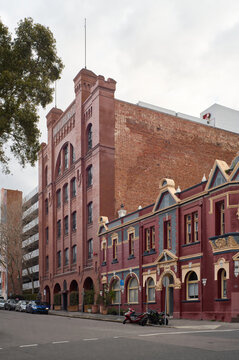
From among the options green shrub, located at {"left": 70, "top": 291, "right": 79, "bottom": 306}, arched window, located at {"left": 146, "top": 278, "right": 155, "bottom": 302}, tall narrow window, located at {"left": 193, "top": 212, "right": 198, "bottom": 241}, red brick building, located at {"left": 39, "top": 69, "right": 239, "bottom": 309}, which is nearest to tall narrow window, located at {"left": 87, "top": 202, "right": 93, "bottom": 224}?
red brick building, located at {"left": 39, "top": 69, "right": 239, "bottom": 309}

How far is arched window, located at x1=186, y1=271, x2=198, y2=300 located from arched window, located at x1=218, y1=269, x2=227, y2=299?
2331 millimetres

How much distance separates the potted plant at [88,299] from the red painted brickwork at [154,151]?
337 inches

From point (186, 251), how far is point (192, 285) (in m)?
2.24

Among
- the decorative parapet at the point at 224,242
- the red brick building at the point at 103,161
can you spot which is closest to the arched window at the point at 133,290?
the red brick building at the point at 103,161

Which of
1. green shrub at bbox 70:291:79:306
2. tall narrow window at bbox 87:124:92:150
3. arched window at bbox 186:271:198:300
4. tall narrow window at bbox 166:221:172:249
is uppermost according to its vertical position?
tall narrow window at bbox 87:124:92:150

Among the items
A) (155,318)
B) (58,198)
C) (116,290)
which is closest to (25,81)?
(155,318)

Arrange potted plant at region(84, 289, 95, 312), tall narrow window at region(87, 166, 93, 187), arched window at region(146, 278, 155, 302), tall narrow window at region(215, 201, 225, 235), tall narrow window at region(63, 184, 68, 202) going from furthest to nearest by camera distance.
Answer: tall narrow window at region(63, 184, 68, 202) < tall narrow window at region(87, 166, 93, 187) < potted plant at region(84, 289, 95, 312) < arched window at region(146, 278, 155, 302) < tall narrow window at region(215, 201, 225, 235)

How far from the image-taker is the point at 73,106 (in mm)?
54500

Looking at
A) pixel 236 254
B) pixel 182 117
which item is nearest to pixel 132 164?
pixel 182 117

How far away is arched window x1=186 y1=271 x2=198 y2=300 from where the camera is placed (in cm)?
3077

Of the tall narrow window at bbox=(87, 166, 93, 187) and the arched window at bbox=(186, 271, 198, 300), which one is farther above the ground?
the tall narrow window at bbox=(87, 166, 93, 187)

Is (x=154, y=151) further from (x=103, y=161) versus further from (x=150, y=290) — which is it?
(x=150, y=290)

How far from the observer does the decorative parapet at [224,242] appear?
27.3m

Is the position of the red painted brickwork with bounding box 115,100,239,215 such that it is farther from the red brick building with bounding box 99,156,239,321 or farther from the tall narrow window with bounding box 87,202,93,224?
the red brick building with bounding box 99,156,239,321
